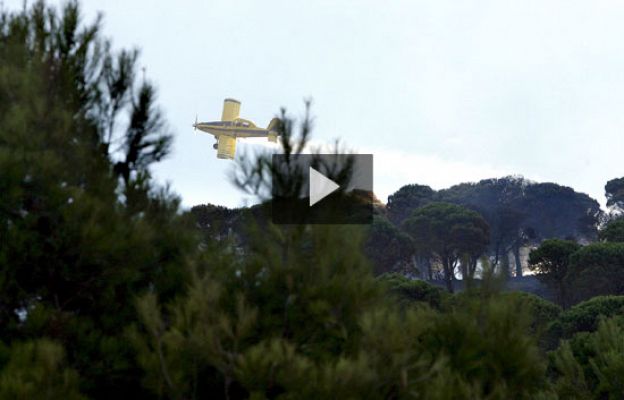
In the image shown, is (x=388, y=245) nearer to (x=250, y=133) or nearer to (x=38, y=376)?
(x=250, y=133)

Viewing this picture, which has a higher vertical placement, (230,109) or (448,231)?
(230,109)

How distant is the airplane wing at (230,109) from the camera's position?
356 feet

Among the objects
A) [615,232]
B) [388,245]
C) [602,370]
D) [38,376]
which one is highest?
[615,232]

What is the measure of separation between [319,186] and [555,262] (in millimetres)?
52347

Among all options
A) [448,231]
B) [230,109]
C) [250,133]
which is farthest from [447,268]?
[230,109]

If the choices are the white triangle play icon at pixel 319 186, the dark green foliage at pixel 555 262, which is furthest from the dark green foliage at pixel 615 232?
the white triangle play icon at pixel 319 186

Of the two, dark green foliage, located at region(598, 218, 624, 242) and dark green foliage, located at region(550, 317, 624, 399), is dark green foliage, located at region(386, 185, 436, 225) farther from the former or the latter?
dark green foliage, located at region(550, 317, 624, 399)

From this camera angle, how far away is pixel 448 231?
8481 cm

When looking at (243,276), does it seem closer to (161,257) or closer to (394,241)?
(161,257)

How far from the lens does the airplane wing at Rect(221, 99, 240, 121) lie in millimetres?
108562

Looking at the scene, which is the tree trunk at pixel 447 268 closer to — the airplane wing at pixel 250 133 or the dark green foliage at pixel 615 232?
the dark green foliage at pixel 615 232

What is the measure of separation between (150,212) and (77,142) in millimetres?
1284

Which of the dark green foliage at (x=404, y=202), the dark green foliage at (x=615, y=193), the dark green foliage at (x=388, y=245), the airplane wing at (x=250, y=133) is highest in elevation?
the airplane wing at (x=250, y=133)

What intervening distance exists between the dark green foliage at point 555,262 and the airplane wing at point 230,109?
57879 mm
